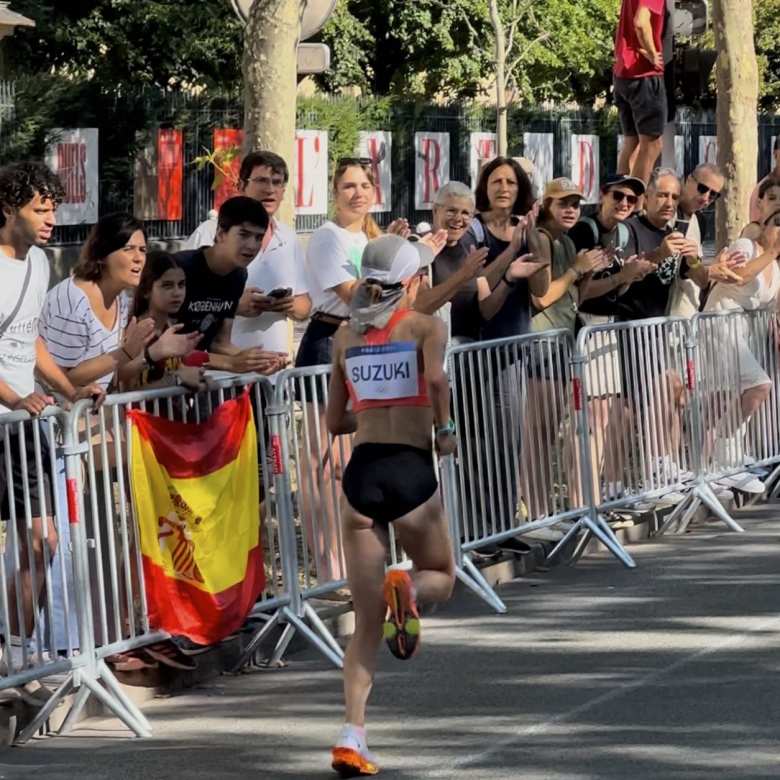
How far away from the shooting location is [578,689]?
8.62 metres

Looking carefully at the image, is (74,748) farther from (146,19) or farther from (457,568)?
(146,19)

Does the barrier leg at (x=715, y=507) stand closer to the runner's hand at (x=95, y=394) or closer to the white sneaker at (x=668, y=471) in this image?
the white sneaker at (x=668, y=471)

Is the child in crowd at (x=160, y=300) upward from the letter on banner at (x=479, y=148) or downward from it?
downward

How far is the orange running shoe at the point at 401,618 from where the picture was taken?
24.1 ft

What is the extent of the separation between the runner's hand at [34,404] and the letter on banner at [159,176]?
23.2 m

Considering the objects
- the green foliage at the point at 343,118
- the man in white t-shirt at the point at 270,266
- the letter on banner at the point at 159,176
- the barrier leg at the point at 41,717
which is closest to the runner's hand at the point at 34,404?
the barrier leg at the point at 41,717

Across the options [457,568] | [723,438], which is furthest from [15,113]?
[457,568]

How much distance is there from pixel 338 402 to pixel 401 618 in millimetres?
1017

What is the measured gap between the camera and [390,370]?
25.6 ft

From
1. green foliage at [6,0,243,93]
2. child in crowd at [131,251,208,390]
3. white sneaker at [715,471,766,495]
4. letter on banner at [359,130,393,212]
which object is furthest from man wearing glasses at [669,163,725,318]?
green foliage at [6,0,243,93]

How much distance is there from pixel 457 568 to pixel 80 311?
2468 millimetres

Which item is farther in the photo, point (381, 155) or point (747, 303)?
point (381, 155)

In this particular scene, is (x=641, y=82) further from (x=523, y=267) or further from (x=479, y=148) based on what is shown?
(x=479, y=148)

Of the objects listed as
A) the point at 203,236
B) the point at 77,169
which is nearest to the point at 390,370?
the point at 203,236
